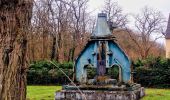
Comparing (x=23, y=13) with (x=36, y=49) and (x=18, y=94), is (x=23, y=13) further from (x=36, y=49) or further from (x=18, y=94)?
(x=36, y=49)

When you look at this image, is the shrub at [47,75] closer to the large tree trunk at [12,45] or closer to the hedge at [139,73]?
the hedge at [139,73]

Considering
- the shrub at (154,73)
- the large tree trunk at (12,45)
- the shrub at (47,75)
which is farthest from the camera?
the shrub at (47,75)

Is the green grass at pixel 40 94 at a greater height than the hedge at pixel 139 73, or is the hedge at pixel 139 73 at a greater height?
the hedge at pixel 139 73

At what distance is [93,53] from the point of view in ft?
59.5

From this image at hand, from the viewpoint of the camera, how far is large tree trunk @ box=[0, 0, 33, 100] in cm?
392

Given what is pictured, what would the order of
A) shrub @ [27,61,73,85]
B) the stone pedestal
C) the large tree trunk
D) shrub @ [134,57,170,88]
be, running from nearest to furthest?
the large tree trunk
the stone pedestal
shrub @ [134,57,170,88]
shrub @ [27,61,73,85]

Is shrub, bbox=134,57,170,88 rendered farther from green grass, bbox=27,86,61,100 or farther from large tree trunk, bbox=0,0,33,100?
large tree trunk, bbox=0,0,33,100

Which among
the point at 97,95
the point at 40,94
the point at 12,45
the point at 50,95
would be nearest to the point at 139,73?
the point at 40,94

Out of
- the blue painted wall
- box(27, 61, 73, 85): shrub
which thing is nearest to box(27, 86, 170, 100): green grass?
the blue painted wall

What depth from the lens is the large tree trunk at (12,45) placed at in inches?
154

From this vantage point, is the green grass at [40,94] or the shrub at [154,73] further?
the shrub at [154,73]

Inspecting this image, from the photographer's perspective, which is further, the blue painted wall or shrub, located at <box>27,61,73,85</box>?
shrub, located at <box>27,61,73,85</box>

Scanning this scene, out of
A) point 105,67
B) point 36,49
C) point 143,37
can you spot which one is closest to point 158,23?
point 143,37

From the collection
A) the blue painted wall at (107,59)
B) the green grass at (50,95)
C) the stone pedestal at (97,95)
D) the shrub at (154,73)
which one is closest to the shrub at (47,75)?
the shrub at (154,73)
